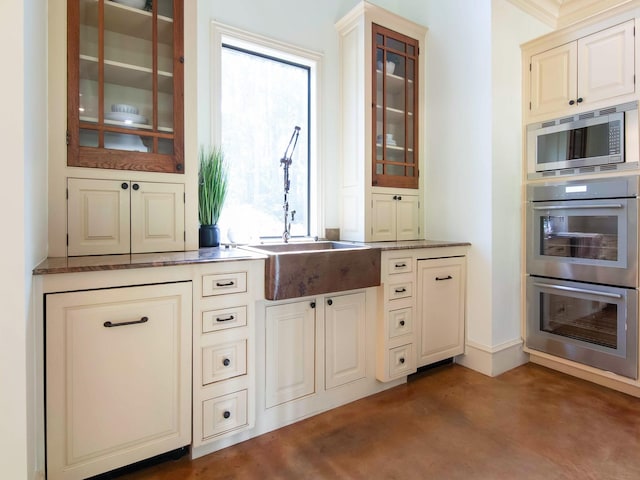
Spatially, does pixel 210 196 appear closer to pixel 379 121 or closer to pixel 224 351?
pixel 224 351

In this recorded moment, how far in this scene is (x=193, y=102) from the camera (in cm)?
198

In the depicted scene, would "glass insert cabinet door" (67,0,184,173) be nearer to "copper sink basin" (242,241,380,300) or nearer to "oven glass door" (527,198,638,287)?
"copper sink basin" (242,241,380,300)

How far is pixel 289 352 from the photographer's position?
1929mm

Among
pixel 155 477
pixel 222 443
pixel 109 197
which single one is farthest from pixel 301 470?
pixel 109 197

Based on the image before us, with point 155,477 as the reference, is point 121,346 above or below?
above

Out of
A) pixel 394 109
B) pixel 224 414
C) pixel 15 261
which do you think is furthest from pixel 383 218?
pixel 15 261

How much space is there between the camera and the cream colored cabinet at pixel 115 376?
1337 millimetres

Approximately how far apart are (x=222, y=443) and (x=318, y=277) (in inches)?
36.6

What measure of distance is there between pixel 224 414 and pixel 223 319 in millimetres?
450

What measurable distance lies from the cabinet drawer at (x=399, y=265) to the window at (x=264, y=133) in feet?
2.59

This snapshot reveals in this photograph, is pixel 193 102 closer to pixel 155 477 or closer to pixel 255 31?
pixel 255 31

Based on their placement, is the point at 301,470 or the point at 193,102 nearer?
the point at 301,470

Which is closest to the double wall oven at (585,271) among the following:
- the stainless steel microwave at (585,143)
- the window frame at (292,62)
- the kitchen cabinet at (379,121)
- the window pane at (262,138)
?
the stainless steel microwave at (585,143)

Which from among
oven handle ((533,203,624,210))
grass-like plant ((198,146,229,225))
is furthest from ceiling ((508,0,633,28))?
grass-like plant ((198,146,229,225))
